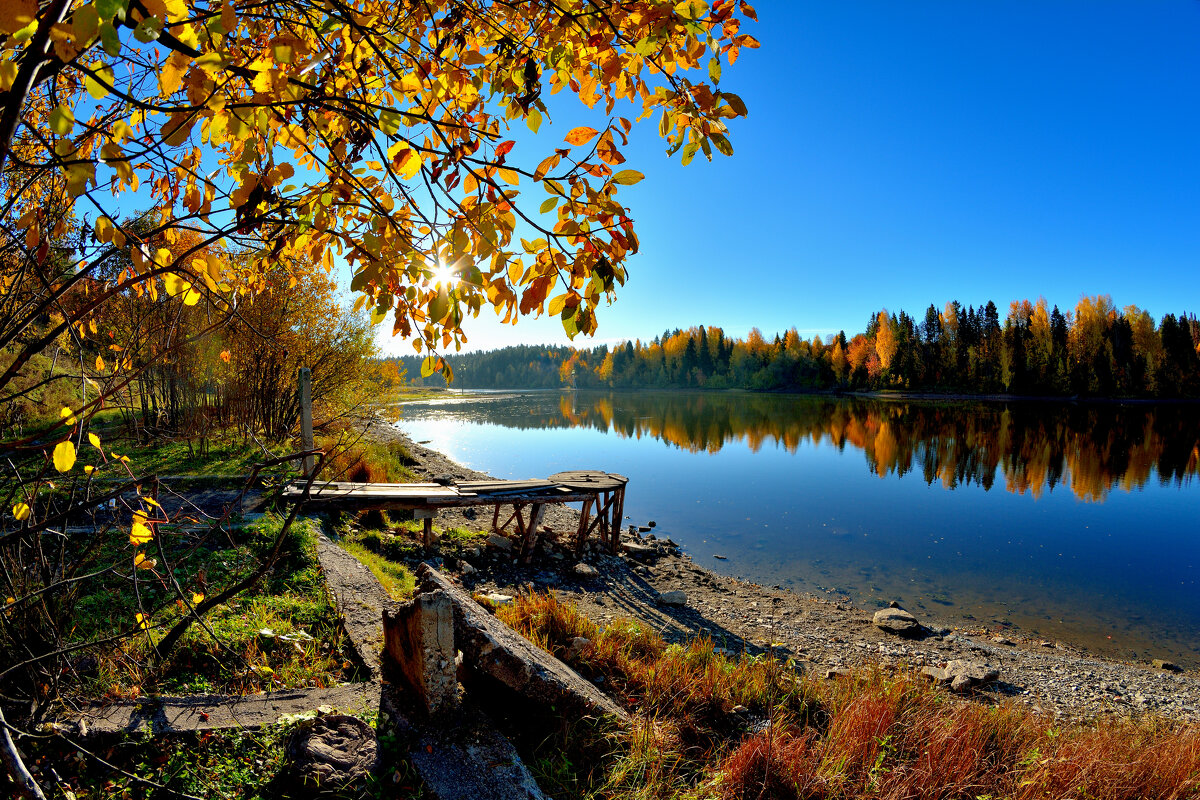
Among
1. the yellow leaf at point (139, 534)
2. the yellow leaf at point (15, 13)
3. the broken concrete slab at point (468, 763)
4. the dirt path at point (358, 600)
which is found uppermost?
the yellow leaf at point (15, 13)

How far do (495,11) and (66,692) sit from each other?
4268 millimetres

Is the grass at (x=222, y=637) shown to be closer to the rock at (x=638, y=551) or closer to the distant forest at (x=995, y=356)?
the rock at (x=638, y=551)

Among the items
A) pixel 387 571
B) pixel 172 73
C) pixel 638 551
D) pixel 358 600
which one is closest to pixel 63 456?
pixel 172 73

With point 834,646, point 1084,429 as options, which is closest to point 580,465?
point 834,646

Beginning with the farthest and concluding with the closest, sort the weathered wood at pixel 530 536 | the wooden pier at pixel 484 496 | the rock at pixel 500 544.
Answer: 1. the rock at pixel 500 544
2. the weathered wood at pixel 530 536
3. the wooden pier at pixel 484 496

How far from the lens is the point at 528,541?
31.2ft

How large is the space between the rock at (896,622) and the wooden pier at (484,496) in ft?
16.3

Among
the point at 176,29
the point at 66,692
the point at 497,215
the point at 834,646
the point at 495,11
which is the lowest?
the point at 834,646

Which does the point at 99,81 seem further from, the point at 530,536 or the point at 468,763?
the point at 530,536

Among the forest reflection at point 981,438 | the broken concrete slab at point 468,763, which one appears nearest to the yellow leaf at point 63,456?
the broken concrete slab at point 468,763

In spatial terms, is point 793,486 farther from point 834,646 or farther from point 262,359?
point 262,359

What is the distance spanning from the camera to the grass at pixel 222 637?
3377mm

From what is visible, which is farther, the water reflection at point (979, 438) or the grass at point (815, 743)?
the water reflection at point (979, 438)

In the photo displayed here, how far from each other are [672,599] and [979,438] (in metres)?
31.9
